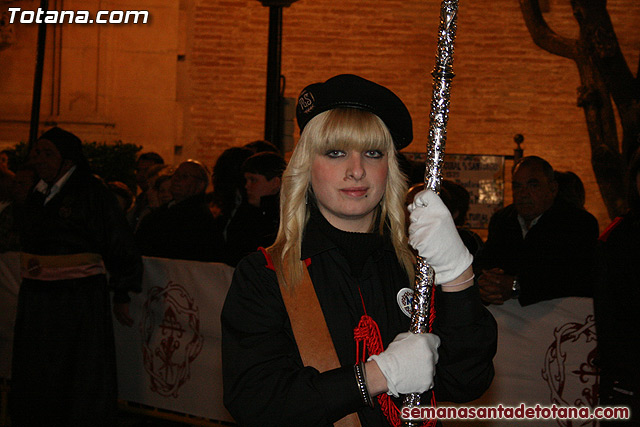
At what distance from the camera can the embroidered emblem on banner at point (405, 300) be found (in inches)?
93.7

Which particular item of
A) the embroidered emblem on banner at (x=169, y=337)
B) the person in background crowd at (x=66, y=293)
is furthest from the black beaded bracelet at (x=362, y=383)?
the person in background crowd at (x=66, y=293)

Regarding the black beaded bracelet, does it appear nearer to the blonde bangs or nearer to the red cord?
the red cord

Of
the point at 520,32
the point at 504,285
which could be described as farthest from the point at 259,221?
the point at 520,32

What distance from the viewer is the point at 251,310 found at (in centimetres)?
232

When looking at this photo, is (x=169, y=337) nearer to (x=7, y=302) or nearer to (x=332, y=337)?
(x=7, y=302)

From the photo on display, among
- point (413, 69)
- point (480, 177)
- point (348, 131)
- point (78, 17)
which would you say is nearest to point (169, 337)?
point (348, 131)

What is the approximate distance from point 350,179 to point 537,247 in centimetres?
312

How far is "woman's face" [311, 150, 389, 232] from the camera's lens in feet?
7.84

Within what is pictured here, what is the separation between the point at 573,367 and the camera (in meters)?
4.87

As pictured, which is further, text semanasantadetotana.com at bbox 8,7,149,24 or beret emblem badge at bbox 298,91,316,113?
text semanasantadetotana.com at bbox 8,7,149,24

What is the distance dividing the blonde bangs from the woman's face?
24 millimetres

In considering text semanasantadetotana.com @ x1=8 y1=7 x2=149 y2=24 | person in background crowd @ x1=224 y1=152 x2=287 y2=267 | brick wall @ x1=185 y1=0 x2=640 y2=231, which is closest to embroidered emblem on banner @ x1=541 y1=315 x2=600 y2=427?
person in background crowd @ x1=224 y1=152 x2=287 y2=267

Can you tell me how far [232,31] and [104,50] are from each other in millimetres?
2237

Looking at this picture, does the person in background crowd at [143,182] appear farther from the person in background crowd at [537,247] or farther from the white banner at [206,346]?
the person in background crowd at [537,247]
